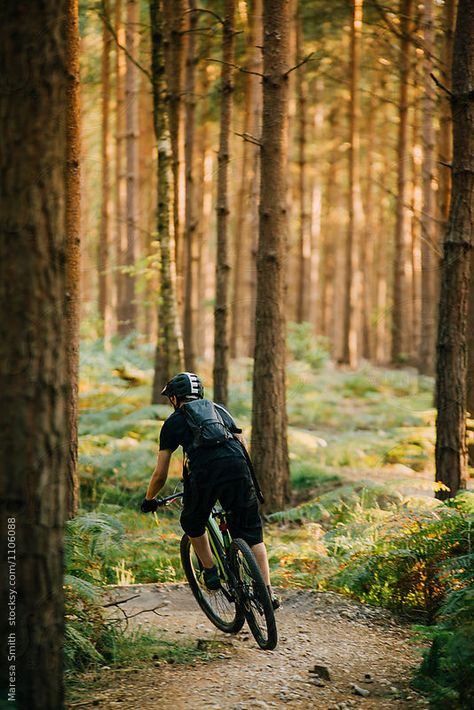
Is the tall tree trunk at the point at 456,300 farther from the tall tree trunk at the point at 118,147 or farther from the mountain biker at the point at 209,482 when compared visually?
the tall tree trunk at the point at 118,147

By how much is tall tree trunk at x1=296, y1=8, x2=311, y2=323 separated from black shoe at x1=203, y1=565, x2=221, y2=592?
1576 centimetres

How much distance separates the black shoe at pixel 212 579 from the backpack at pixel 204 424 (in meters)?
1.09

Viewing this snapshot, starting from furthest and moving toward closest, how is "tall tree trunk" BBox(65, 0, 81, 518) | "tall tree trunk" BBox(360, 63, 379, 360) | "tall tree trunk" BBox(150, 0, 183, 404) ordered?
"tall tree trunk" BBox(360, 63, 379, 360) < "tall tree trunk" BBox(150, 0, 183, 404) < "tall tree trunk" BBox(65, 0, 81, 518)

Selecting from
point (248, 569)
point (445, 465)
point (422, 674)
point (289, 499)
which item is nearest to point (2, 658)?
point (248, 569)

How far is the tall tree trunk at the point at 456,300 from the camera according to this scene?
8.24m

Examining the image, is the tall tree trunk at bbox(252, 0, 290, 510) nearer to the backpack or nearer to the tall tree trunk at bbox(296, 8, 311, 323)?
the backpack

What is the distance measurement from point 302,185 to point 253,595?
1777 centimetres

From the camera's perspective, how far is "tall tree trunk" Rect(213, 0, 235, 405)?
466 inches

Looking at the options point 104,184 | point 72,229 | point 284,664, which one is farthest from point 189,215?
point 284,664

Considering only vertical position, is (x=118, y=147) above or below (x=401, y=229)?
above

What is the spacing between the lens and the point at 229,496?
5773 millimetres

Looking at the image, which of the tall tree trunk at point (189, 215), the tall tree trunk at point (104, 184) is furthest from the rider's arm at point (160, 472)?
the tall tree trunk at point (104, 184)

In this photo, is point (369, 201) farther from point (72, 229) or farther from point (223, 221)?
point (72, 229)

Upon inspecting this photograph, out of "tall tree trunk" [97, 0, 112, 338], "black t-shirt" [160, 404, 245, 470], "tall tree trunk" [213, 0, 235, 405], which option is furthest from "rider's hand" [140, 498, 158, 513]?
"tall tree trunk" [97, 0, 112, 338]
